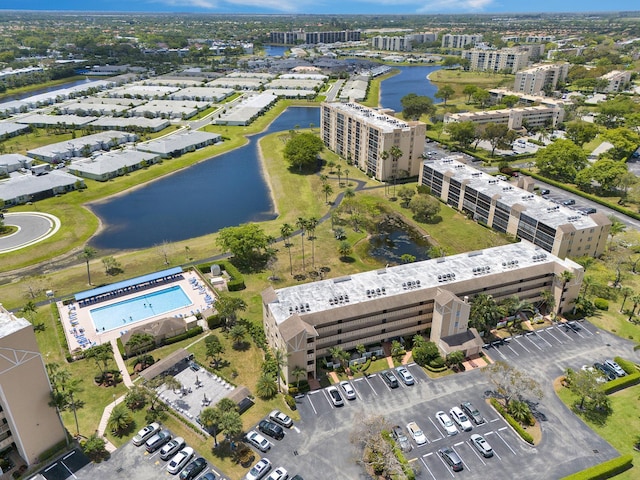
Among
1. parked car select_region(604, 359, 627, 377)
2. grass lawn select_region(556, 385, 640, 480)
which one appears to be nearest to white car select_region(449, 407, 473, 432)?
grass lawn select_region(556, 385, 640, 480)

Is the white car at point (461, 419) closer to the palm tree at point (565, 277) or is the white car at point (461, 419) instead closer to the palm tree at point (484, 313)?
the palm tree at point (484, 313)

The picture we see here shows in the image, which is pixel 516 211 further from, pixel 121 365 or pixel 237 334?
pixel 121 365

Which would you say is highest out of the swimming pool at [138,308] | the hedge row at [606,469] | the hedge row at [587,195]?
the hedge row at [587,195]

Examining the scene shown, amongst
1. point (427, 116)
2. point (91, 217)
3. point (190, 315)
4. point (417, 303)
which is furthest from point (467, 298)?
point (427, 116)

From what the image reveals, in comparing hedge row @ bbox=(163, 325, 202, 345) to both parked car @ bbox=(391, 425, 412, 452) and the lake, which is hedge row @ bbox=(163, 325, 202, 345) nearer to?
parked car @ bbox=(391, 425, 412, 452)

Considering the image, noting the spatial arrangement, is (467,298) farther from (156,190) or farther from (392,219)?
(156,190)

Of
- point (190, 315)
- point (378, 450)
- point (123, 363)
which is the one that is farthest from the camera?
point (190, 315)

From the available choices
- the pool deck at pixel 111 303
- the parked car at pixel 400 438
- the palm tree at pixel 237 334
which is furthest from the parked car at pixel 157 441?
the parked car at pixel 400 438

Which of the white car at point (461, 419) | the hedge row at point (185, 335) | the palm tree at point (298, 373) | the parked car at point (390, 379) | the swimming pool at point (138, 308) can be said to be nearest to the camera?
the white car at point (461, 419)
